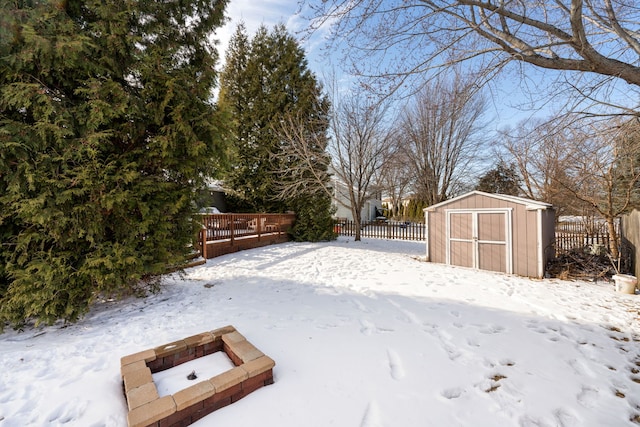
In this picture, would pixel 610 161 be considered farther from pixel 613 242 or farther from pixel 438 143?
pixel 438 143

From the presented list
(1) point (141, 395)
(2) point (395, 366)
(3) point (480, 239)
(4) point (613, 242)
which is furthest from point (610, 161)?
(1) point (141, 395)

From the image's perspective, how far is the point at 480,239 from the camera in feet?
21.2

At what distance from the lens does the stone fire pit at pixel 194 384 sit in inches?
65.3

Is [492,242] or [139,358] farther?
[492,242]

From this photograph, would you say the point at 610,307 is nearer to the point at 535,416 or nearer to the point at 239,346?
the point at 535,416

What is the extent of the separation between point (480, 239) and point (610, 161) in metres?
2.99

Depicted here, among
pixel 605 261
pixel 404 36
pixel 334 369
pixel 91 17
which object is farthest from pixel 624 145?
pixel 91 17

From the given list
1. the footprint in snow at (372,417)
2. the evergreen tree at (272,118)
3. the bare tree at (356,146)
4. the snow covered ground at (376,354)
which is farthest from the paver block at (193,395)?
the evergreen tree at (272,118)

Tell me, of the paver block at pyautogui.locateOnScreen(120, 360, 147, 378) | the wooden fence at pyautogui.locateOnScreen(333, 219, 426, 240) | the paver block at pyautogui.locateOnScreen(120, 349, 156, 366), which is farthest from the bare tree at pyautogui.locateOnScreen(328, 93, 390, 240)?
the paver block at pyautogui.locateOnScreen(120, 360, 147, 378)

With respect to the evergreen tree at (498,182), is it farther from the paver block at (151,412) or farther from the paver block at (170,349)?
the paver block at (151,412)

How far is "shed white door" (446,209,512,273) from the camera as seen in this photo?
6090mm

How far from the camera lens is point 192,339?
2.59 m

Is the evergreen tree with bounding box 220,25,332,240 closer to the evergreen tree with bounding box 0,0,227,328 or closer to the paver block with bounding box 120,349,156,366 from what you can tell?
the evergreen tree with bounding box 0,0,227,328

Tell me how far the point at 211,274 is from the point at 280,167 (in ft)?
22.0
